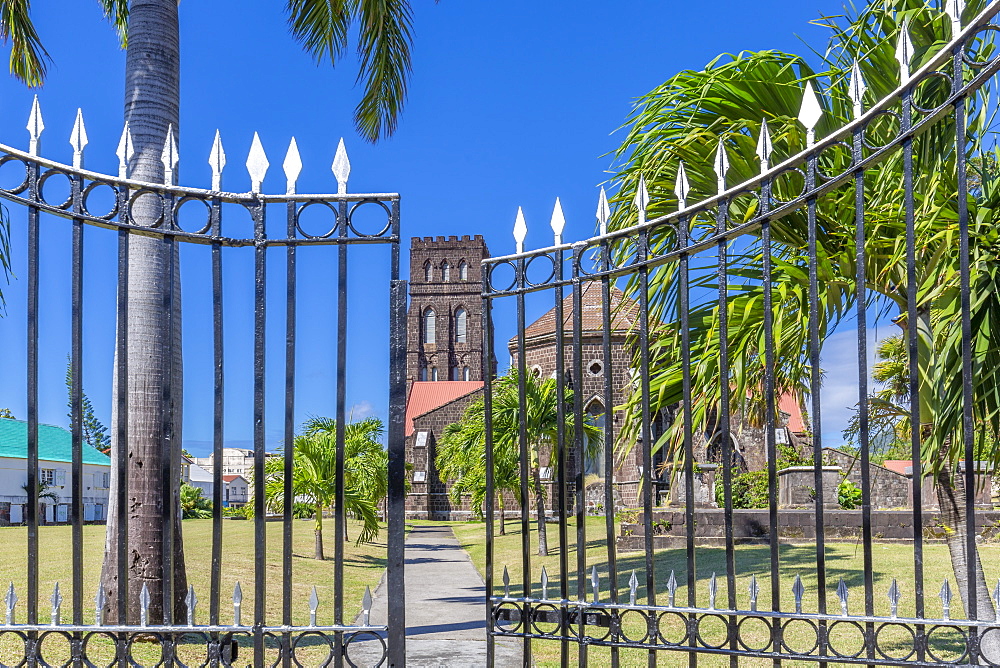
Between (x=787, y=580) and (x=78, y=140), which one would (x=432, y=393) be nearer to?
(x=787, y=580)

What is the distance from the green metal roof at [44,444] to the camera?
114ft

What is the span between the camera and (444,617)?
10320mm

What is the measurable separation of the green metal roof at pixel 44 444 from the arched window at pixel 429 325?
2251 centimetres

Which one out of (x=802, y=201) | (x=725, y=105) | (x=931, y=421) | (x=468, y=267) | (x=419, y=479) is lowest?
(x=419, y=479)

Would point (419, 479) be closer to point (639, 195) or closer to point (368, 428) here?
point (368, 428)

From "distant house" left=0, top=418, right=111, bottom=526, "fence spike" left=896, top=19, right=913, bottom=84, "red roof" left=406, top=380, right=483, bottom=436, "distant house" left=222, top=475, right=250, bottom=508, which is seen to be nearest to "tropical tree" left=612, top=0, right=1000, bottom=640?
"fence spike" left=896, top=19, right=913, bottom=84

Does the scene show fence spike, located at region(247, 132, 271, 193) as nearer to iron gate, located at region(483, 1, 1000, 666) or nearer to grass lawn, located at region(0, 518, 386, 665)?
iron gate, located at region(483, 1, 1000, 666)

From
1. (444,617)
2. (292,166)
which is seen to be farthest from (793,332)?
(444,617)

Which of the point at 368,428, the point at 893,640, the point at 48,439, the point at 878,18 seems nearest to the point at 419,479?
the point at 48,439

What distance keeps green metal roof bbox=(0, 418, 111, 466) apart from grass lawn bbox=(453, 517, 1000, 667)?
24044mm

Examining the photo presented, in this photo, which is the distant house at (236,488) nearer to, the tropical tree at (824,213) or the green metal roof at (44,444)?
the green metal roof at (44,444)

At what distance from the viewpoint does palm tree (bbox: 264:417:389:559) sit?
1667 cm

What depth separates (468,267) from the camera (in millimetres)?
56594

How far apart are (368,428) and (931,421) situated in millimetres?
15726
